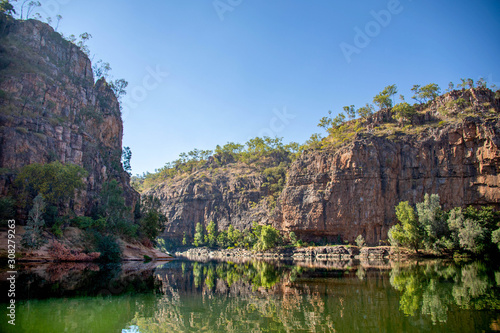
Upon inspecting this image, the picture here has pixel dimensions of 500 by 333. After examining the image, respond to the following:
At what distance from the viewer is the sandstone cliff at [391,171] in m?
63.6

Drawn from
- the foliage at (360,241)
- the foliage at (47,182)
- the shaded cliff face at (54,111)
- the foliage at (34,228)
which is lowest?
the foliage at (360,241)

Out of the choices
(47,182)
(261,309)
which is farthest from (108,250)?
(261,309)

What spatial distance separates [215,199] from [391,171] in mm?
68758

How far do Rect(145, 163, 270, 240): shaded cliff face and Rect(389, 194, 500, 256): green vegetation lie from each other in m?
59.6

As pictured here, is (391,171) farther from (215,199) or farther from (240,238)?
(215,199)

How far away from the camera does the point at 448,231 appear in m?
48.7

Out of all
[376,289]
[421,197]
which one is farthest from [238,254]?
[376,289]

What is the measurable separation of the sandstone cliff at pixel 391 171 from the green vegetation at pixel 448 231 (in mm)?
12600

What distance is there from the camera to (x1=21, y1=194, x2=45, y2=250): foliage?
36.8 m

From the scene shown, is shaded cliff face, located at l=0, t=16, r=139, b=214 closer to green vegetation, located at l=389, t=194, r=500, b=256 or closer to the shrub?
the shrub

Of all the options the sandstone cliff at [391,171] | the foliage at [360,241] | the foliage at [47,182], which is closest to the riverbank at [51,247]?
the foliage at [47,182]

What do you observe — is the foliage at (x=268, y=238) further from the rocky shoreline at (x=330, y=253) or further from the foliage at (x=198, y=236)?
the foliage at (x=198, y=236)

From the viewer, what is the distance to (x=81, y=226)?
48188mm

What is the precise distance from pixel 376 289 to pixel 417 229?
Answer: 39483mm
